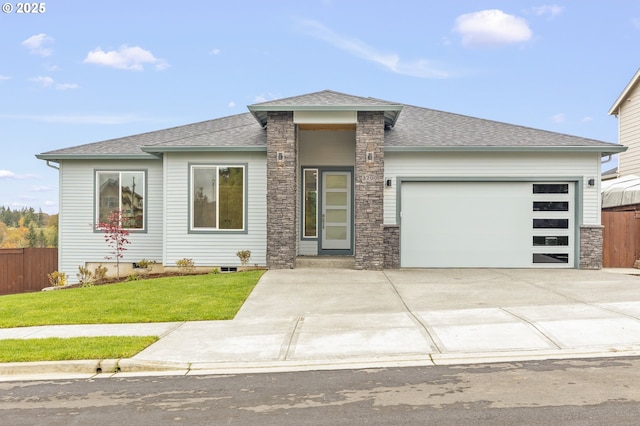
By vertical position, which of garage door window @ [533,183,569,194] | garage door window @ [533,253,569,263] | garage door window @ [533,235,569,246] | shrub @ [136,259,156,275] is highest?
garage door window @ [533,183,569,194]

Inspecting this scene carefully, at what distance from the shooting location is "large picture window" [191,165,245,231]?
15750 mm

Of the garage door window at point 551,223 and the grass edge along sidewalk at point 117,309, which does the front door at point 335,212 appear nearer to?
the grass edge along sidewalk at point 117,309

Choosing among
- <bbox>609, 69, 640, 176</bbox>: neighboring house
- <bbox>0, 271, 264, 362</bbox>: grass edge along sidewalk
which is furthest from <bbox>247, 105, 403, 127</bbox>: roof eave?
<bbox>609, 69, 640, 176</bbox>: neighboring house

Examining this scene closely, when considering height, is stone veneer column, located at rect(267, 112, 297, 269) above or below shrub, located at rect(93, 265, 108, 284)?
above

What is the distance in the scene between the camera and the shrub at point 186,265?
15.6m

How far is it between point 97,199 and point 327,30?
37.8 ft

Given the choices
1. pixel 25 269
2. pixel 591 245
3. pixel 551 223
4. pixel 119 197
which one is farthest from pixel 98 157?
pixel 591 245

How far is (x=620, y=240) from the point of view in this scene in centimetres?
1623

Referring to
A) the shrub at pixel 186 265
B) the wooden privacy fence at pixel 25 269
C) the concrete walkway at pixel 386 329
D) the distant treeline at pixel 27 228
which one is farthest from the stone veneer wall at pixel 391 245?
the distant treeline at pixel 27 228

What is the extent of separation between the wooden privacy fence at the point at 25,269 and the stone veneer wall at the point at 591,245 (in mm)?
17720

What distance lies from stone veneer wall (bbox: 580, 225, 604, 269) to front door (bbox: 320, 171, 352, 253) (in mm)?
6929

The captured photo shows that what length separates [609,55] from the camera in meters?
22.6

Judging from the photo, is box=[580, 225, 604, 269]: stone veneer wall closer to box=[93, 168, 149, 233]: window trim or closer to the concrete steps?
the concrete steps

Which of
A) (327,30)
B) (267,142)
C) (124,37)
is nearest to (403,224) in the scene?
(267,142)
